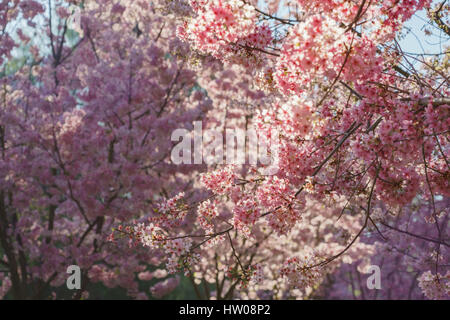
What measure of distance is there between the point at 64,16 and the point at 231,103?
5.02 meters

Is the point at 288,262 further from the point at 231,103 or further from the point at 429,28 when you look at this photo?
the point at 231,103

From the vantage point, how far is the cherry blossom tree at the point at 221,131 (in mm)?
3535

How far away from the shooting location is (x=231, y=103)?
10.8 m

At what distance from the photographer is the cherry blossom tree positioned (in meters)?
3.54

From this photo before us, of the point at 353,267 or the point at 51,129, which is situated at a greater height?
the point at 51,129

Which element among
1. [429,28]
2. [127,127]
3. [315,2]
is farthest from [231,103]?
[315,2]

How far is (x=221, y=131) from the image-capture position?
1074cm

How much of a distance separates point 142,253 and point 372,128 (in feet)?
→ 24.2

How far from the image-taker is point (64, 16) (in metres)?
11.9

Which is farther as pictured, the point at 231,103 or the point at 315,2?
the point at 231,103

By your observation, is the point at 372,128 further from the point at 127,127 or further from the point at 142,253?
the point at 142,253

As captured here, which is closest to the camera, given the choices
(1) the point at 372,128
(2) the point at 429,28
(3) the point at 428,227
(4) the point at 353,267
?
(1) the point at 372,128
